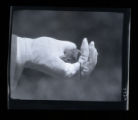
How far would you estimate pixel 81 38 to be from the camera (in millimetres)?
2291

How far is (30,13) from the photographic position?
231 cm

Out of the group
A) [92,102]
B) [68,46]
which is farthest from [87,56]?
[92,102]

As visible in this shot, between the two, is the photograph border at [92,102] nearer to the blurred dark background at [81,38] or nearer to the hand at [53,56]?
the blurred dark background at [81,38]

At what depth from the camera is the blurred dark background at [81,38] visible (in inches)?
90.1

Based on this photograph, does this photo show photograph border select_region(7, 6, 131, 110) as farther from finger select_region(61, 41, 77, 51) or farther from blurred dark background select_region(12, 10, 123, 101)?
finger select_region(61, 41, 77, 51)

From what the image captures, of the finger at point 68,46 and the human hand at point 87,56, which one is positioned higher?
the finger at point 68,46

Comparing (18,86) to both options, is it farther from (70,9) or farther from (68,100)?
(70,9)

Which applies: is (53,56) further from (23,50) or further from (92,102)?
(92,102)

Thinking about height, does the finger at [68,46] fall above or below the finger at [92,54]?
above

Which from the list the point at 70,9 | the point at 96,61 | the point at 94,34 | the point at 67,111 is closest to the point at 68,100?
the point at 67,111

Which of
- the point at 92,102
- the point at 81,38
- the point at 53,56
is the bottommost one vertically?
the point at 92,102

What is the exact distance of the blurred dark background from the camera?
229 centimetres

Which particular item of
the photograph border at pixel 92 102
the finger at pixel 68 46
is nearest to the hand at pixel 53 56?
the finger at pixel 68 46
